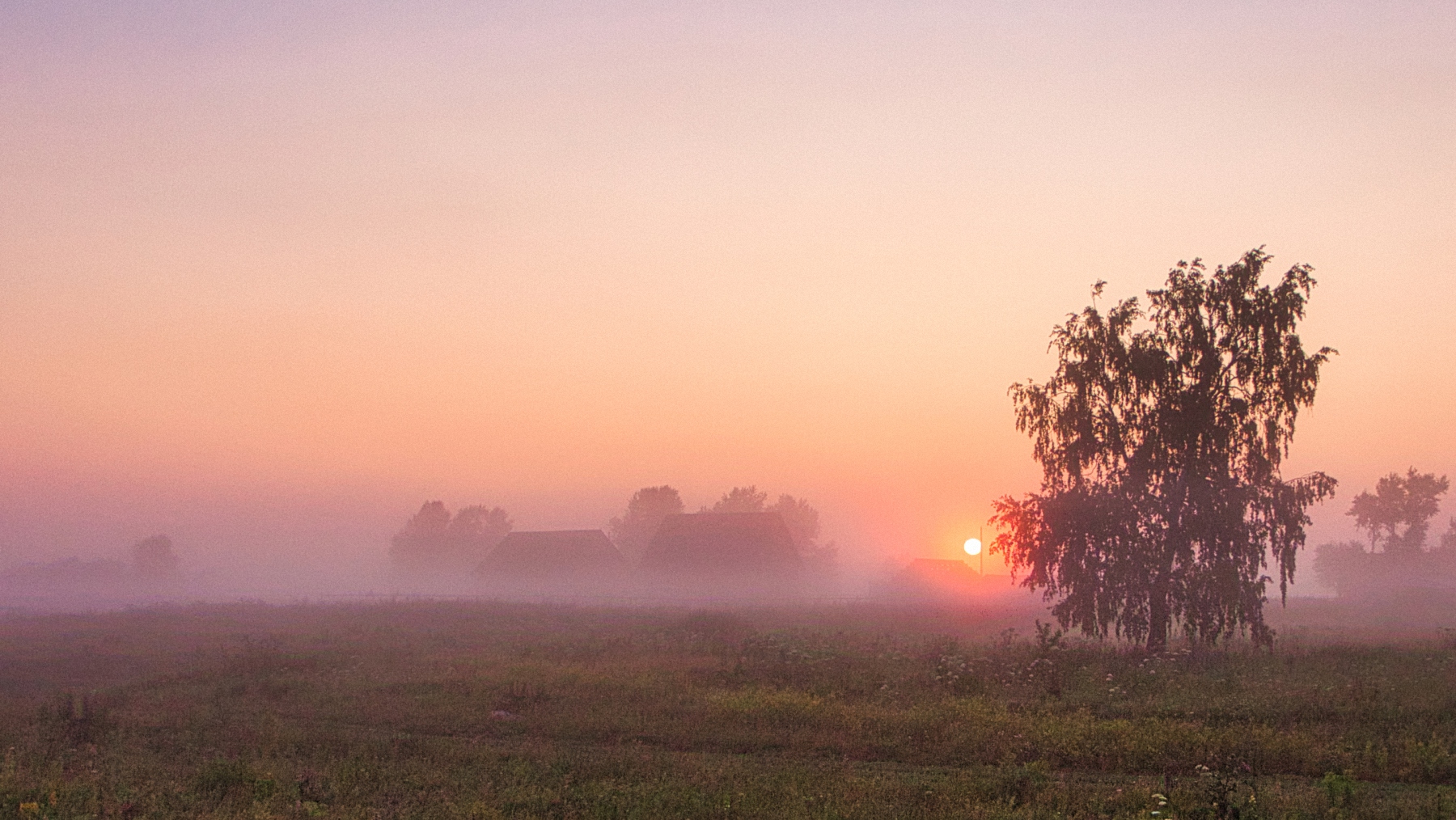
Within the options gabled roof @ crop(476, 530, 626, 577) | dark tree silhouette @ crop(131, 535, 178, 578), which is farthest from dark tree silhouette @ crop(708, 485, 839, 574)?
dark tree silhouette @ crop(131, 535, 178, 578)

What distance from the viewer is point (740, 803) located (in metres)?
12.5

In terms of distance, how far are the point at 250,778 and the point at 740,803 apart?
7719mm

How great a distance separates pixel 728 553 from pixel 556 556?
18.8 meters

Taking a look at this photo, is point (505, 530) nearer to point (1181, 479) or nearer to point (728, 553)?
point (728, 553)

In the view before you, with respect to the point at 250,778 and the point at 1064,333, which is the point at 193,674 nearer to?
the point at 250,778

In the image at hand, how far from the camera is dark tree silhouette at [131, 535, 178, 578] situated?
490ft

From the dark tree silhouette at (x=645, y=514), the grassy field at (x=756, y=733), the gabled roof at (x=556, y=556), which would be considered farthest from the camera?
the dark tree silhouette at (x=645, y=514)

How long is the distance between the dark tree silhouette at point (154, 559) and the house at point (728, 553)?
108250 mm

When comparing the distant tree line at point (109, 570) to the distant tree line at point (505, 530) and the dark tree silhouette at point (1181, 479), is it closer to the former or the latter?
the distant tree line at point (505, 530)

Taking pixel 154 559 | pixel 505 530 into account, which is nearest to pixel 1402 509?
pixel 505 530

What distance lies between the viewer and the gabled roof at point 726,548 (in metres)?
80.4

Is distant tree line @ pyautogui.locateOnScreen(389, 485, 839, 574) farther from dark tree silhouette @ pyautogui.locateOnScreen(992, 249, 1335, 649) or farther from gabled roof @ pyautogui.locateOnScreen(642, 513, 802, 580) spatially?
dark tree silhouette @ pyautogui.locateOnScreen(992, 249, 1335, 649)

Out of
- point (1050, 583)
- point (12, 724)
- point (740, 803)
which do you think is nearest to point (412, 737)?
point (740, 803)

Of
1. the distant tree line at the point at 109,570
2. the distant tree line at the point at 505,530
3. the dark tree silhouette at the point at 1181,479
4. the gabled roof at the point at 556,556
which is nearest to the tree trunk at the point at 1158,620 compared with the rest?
the dark tree silhouette at the point at 1181,479
